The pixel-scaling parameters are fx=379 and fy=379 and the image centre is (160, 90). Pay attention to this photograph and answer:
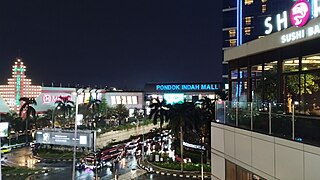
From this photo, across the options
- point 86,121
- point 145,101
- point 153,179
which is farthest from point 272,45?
point 145,101

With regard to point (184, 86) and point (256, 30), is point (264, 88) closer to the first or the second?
point (256, 30)

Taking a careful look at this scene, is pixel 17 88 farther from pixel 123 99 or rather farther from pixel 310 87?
pixel 310 87

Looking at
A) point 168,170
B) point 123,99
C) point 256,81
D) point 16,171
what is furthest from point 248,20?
point 256,81

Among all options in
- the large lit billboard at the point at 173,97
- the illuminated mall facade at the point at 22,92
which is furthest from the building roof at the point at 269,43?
the large lit billboard at the point at 173,97

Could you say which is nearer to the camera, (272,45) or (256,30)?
(272,45)

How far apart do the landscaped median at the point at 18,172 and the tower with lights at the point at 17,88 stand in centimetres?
4703

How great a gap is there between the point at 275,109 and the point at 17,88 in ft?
280

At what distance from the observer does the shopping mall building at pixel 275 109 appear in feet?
34.5

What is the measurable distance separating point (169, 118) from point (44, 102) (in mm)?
58615

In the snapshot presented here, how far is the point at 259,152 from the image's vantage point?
42.2 feet

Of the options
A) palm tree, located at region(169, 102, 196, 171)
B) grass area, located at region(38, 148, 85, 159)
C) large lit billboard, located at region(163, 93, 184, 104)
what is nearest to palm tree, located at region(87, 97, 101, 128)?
large lit billboard, located at region(163, 93, 184, 104)

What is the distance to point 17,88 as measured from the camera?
88938mm

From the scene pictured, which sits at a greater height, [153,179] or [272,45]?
[272,45]

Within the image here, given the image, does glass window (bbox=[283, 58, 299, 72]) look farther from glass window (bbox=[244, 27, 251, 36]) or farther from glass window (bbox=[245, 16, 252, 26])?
glass window (bbox=[245, 16, 252, 26])
